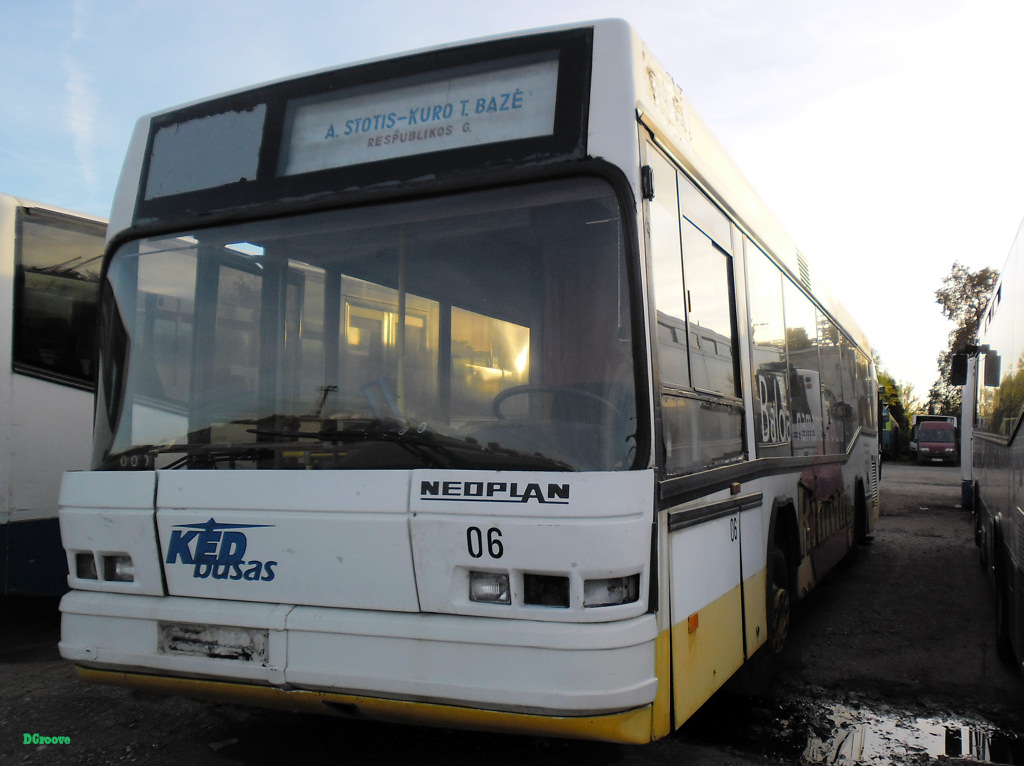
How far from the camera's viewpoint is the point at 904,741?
14.0 feet

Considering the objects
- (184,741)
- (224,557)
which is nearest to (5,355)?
(184,741)

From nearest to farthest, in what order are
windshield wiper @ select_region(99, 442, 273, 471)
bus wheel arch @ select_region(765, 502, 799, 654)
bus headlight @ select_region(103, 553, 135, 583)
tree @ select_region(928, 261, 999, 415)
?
1. windshield wiper @ select_region(99, 442, 273, 471)
2. bus headlight @ select_region(103, 553, 135, 583)
3. bus wheel arch @ select_region(765, 502, 799, 654)
4. tree @ select_region(928, 261, 999, 415)

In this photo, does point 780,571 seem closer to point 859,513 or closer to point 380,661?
point 380,661

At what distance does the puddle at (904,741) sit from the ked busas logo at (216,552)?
275 centimetres

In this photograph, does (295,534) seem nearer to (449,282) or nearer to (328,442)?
(328,442)

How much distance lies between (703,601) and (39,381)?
528 cm

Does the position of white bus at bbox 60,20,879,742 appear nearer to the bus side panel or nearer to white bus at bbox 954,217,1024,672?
white bus at bbox 954,217,1024,672

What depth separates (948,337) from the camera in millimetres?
52688

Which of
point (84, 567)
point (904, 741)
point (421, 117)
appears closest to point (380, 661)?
point (84, 567)

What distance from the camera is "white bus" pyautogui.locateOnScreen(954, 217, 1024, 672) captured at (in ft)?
15.8

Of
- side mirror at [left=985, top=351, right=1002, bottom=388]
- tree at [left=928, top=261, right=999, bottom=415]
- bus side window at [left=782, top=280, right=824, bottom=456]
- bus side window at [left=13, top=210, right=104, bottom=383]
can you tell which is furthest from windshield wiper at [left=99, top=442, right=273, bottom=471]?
tree at [left=928, top=261, right=999, bottom=415]

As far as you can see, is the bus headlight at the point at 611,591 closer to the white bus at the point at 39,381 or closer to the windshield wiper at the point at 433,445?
the windshield wiper at the point at 433,445

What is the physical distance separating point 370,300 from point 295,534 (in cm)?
97

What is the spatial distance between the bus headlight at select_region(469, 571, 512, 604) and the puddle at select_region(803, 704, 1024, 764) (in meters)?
2.06
